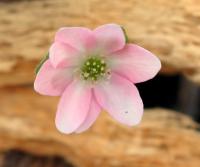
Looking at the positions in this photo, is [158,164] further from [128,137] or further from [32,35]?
[32,35]

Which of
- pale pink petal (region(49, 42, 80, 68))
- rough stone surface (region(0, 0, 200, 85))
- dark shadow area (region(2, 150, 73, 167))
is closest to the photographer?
pale pink petal (region(49, 42, 80, 68))

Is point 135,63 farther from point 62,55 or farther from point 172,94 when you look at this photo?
point 172,94

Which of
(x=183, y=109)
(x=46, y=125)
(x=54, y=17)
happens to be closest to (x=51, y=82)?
(x=54, y=17)

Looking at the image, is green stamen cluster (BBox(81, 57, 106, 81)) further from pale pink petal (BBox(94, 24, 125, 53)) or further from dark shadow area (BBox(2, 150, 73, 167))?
dark shadow area (BBox(2, 150, 73, 167))

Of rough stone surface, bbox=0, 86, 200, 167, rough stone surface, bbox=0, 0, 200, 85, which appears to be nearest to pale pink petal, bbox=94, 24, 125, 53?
rough stone surface, bbox=0, 0, 200, 85

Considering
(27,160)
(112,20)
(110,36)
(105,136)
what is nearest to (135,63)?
(110,36)

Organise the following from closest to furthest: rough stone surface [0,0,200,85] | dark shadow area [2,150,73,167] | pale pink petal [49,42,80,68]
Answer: pale pink petal [49,42,80,68] → rough stone surface [0,0,200,85] → dark shadow area [2,150,73,167]

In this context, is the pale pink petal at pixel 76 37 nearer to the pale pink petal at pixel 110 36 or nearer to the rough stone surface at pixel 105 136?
the pale pink petal at pixel 110 36
